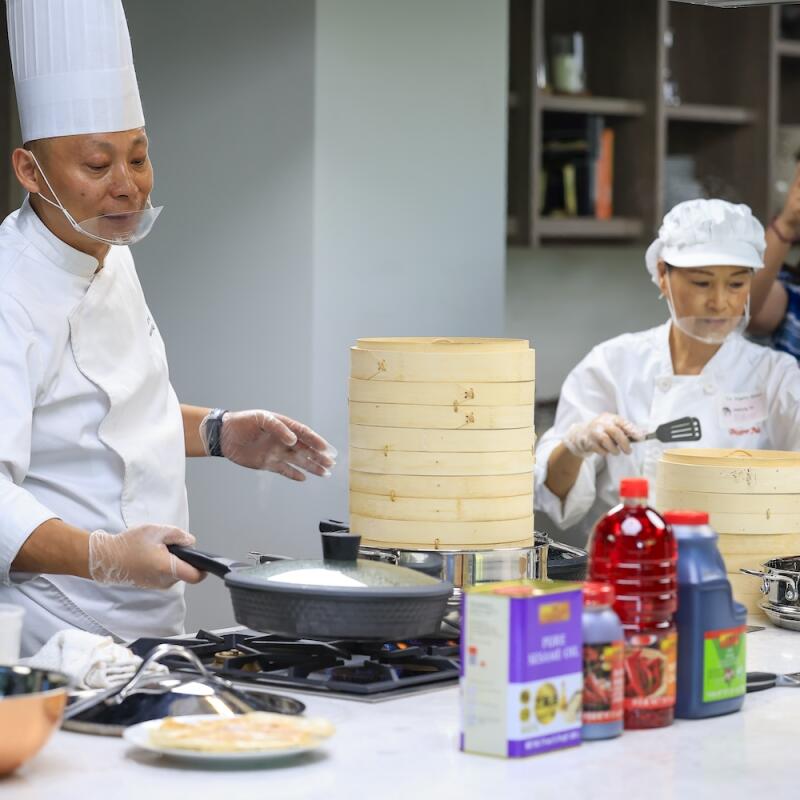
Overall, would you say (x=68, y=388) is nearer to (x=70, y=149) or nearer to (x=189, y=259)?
(x=70, y=149)

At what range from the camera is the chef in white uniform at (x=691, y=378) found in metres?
3.07

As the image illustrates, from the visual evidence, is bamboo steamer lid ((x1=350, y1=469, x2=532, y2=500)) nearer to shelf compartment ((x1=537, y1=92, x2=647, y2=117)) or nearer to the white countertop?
the white countertop

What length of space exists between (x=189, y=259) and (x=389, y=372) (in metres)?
1.65

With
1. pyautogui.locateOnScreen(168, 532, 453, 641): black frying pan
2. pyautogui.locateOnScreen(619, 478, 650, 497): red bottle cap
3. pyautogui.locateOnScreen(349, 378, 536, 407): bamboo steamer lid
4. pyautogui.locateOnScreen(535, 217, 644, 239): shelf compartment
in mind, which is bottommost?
pyautogui.locateOnScreen(168, 532, 453, 641): black frying pan

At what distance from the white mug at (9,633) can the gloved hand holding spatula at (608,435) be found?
1469 millimetres

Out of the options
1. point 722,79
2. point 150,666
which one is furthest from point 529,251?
point 150,666

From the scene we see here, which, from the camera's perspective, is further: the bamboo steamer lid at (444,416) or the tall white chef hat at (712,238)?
the tall white chef hat at (712,238)

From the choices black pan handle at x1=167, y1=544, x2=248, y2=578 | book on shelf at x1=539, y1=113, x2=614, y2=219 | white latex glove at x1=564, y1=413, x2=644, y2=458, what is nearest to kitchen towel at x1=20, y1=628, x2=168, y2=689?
black pan handle at x1=167, y1=544, x2=248, y2=578

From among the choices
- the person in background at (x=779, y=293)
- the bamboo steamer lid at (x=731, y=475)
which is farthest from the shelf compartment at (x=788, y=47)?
the bamboo steamer lid at (x=731, y=475)

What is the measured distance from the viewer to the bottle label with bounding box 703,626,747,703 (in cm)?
154

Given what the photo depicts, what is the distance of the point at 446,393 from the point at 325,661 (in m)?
0.41

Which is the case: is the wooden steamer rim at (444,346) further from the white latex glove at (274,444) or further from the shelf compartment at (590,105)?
the shelf compartment at (590,105)

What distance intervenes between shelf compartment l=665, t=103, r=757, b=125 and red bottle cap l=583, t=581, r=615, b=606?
10.4 feet

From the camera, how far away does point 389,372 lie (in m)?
1.96
